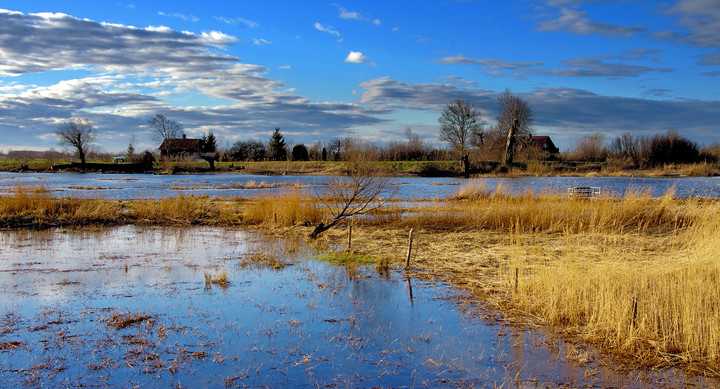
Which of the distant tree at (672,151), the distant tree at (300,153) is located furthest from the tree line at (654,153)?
the distant tree at (300,153)

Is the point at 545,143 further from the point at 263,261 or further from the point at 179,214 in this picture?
the point at 263,261

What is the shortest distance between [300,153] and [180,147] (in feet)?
77.1

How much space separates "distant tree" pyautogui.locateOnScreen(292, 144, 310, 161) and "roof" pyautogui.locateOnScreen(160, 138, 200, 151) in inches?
764

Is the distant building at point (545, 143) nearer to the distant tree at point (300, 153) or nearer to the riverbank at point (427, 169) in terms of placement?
the riverbank at point (427, 169)

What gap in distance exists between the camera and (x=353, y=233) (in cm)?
1681

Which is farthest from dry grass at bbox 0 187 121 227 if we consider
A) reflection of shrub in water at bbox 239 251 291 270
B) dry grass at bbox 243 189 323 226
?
reflection of shrub in water at bbox 239 251 291 270

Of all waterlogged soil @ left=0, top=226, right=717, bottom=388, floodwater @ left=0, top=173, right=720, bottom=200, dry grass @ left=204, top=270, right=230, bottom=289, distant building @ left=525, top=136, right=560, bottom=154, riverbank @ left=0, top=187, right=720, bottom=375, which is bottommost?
waterlogged soil @ left=0, top=226, right=717, bottom=388

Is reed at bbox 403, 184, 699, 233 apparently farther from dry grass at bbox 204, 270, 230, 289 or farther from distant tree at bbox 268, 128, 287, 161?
distant tree at bbox 268, 128, 287, 161

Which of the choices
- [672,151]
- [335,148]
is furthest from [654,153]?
[335,148]

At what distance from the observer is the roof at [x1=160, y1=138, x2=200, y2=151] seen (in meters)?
90.2

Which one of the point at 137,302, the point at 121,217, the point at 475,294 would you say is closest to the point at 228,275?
the point at 137,302

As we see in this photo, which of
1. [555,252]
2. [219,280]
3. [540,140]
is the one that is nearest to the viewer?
[219,280]

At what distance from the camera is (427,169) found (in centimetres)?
6500

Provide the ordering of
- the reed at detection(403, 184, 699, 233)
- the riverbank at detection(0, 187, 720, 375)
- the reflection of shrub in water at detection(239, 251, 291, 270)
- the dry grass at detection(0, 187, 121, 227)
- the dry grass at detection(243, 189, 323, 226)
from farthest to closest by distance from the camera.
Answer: the dry grass at detection(243, 189, 323, 226) < the dry grass at detection(0, 187, 121, 227) < the reed at detection(403, 184, 699, 233) < the reflection of shrub in water at detection(239, 251, 291, 270) < the riverbank at detection(0, 187, 720, 375)
